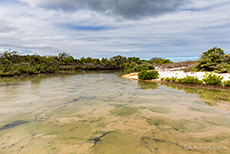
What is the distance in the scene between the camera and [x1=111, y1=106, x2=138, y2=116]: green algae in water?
18.9 ft

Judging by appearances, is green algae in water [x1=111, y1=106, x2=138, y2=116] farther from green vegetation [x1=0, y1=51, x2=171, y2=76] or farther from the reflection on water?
green vegetation [x1=0, y1=51, x2=171, y2=76]

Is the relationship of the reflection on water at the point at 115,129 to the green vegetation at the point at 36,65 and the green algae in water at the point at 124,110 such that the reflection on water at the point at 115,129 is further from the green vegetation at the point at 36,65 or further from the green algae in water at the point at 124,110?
the green vegetation at the point at 36,65

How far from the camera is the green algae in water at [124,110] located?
5.75 metres

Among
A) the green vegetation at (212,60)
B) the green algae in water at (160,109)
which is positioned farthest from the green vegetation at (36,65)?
the green algae in water at (160,109)

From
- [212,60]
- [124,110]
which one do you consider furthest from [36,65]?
[212,60]

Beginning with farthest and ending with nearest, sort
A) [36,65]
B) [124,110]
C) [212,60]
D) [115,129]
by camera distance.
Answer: [36,65]
[212,60]
[124,110]
[115,129]

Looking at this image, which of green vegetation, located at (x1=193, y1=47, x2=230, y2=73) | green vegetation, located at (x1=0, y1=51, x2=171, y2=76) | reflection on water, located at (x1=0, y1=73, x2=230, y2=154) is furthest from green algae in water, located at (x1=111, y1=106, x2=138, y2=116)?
green vegetation, located at (x1=0, y1=51, x2=171, y2=76)

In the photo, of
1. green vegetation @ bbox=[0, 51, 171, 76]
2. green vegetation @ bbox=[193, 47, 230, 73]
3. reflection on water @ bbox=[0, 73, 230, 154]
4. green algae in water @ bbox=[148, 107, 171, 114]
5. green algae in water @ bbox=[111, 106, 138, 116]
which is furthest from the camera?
green vegetation @ bbox=[0, 51, 171, 76]

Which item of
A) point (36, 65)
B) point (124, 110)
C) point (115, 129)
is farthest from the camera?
point (36, 65)

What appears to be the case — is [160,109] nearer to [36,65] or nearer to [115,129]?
[115,129]

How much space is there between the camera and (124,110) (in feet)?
20.2

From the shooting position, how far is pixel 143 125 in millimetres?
4625

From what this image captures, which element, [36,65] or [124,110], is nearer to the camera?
[124,110]

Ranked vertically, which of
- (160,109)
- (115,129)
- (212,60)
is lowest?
(115,129)
